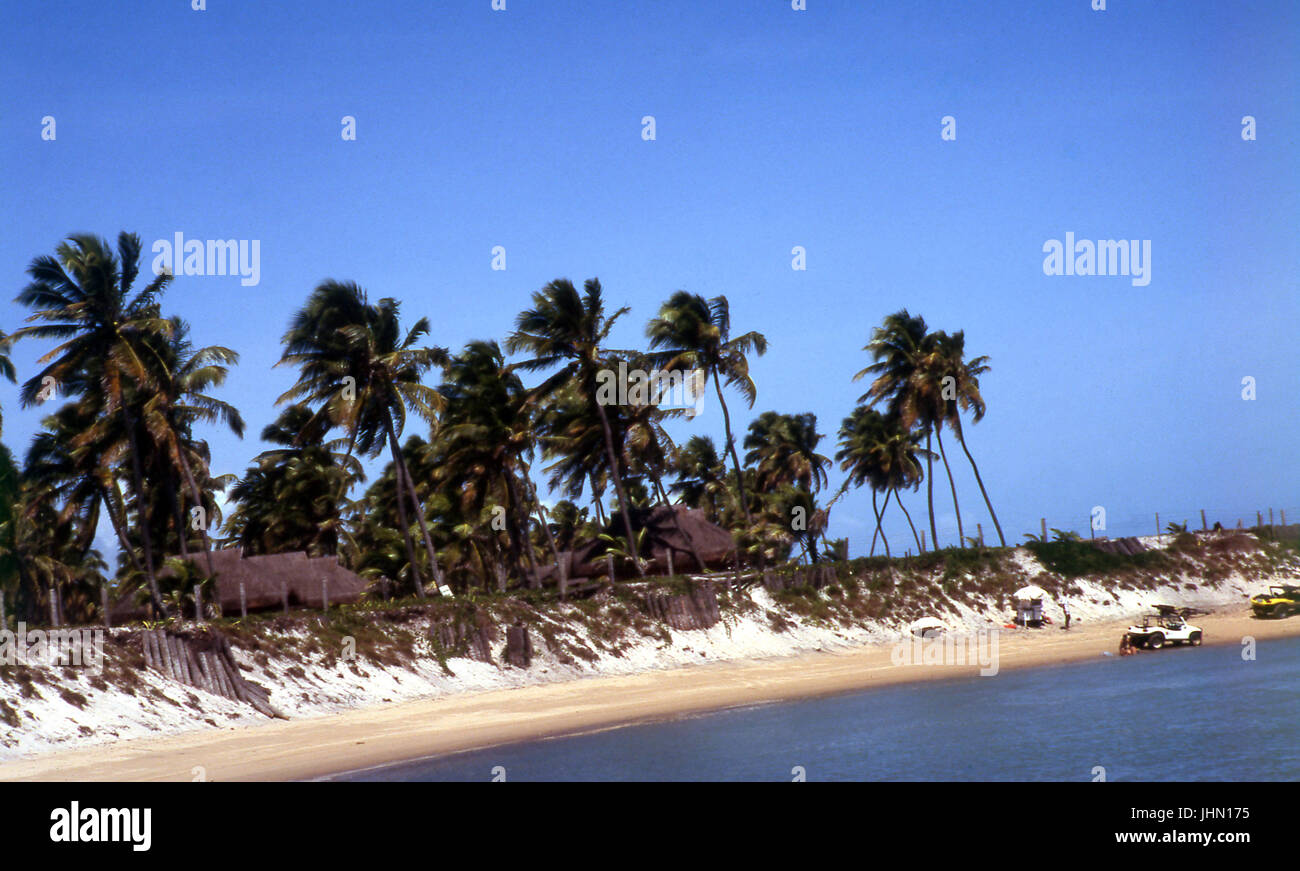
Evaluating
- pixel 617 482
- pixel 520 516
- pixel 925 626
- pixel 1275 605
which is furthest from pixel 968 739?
pixel 1275 605

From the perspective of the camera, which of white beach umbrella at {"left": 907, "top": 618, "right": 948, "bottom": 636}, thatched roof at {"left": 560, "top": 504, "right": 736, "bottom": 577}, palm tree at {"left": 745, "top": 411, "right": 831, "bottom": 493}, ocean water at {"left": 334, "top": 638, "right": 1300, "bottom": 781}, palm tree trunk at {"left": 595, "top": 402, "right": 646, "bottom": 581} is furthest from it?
palm tree at {"left": 745, "top": 411, "right": 831, "bottom": 493}

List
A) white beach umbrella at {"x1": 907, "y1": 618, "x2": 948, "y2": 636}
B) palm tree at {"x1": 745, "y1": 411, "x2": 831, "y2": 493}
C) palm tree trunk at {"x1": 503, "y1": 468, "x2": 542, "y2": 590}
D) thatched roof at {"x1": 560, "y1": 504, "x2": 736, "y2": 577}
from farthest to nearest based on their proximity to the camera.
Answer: palm tree at {"x1": 745, "y1": 411, "x2": 831, "y2": 493} → thatched roof at {"x1": 560, "y1": 504, "x2": 736, "y2": 577} → palm tree trunk at {"x1": 503, "y1": 468, "x2": 542, "y2": 590} → white beach umbrella at {"x1": 907, "y1": 618, "x2": 948, "y2": 636}

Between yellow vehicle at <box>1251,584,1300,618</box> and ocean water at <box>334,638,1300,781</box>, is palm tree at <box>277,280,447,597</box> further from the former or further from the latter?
yellow vehicle at <box>1251,584,1300,618</box>

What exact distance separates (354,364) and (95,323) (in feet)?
24.6

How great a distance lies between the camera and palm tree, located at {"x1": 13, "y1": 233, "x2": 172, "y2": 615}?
32438 mm

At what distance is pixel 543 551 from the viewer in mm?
72625

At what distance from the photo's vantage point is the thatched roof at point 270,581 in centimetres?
4025

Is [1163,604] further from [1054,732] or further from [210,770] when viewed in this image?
[210,770]

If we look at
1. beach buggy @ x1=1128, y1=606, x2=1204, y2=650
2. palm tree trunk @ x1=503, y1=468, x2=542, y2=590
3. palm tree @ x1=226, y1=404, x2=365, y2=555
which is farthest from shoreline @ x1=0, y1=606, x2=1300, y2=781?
palm tree @ x1=226, y1=404, x2=365, y2=555

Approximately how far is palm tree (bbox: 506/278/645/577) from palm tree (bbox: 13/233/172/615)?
1315 centimetres

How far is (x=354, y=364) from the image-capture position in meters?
36.7

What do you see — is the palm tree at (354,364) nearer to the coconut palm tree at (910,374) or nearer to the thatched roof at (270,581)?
the thatched roof at (270,581)

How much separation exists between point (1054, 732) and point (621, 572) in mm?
24185

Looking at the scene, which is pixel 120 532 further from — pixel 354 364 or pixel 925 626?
pixel 925 626
